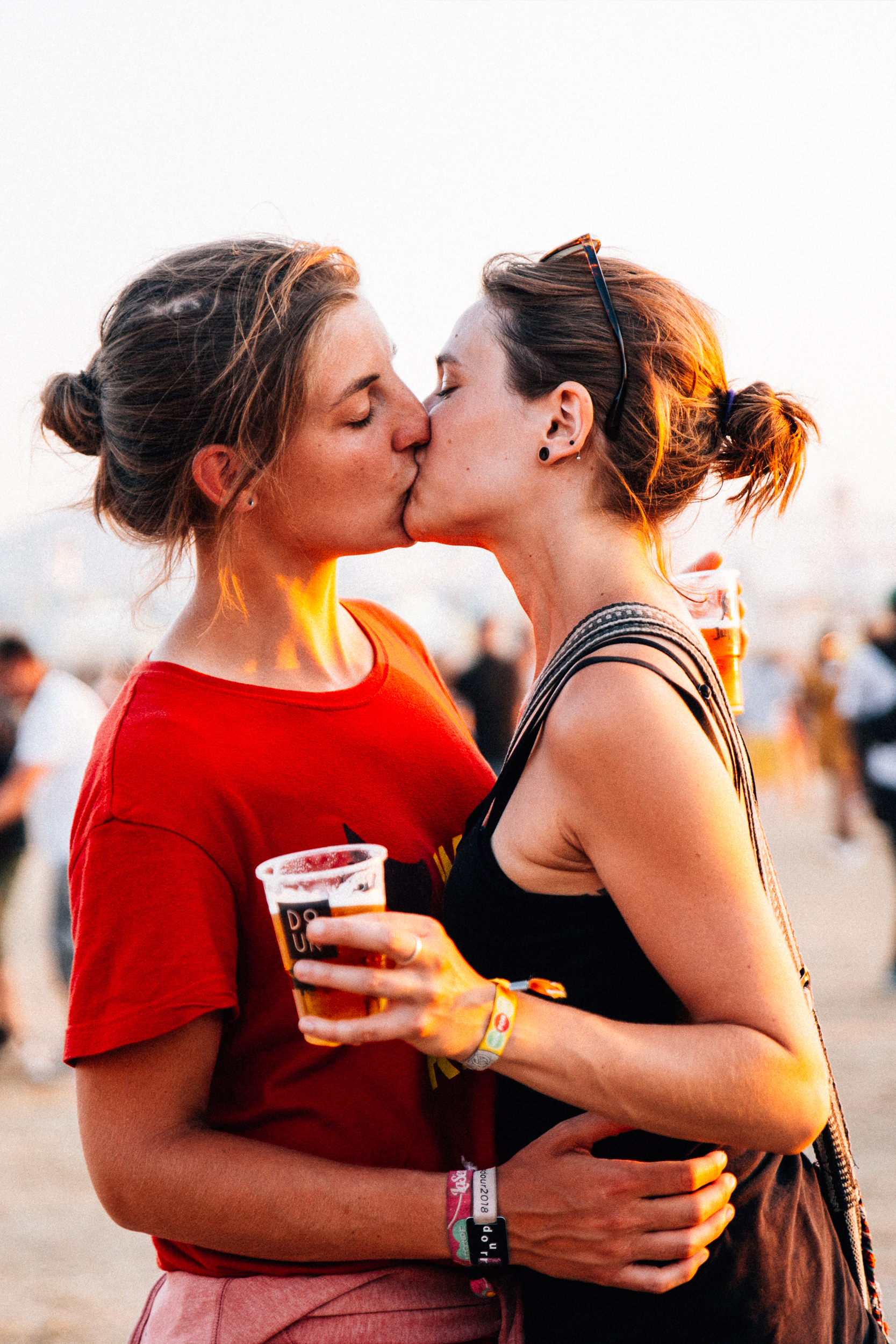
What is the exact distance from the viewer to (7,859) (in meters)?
6.75

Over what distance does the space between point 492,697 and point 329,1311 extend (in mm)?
7783

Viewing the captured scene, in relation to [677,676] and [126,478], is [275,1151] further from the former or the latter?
[126,478]

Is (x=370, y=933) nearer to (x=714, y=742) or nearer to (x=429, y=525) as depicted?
(x=714, y=742)

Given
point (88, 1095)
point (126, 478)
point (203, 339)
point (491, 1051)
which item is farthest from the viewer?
point (126, 478)

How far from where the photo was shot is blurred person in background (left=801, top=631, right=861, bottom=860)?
40.7 ft

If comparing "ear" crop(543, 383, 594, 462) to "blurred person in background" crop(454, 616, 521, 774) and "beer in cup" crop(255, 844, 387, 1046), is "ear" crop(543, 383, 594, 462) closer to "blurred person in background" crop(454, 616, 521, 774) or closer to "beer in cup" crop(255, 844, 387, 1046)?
"beer in cup" crop(255, 844, 387, 1046)

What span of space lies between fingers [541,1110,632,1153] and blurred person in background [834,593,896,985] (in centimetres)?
608

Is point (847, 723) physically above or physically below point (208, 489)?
below

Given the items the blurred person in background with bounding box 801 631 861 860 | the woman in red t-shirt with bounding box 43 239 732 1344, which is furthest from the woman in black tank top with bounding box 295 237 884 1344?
the blurred person in background with bounding box 801 631 861 860

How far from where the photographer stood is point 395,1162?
5.71 ft

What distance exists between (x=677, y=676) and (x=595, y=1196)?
0.72m

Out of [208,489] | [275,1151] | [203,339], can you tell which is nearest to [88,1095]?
[275,1151]

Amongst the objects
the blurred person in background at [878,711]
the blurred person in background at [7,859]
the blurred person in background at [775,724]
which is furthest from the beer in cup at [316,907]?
the blurred person in background at [775,724]

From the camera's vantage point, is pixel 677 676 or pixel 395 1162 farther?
pixel 395 1162
